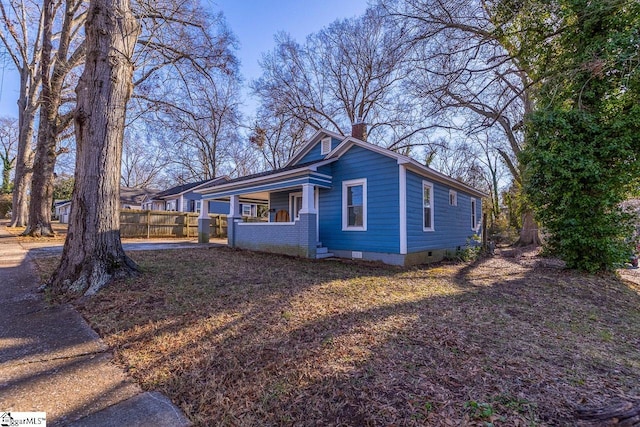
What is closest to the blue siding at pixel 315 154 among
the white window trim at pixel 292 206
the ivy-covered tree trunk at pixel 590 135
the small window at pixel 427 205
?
the white window trim at pixel 292 206

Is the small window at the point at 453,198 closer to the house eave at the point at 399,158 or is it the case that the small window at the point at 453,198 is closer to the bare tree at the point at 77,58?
the house eave at the point at 399,158

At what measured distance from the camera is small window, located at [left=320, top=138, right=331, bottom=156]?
39.3 feet

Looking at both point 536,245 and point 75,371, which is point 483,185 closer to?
point 536,245

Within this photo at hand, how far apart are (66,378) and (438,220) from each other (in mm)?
10378

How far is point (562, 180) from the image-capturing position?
24.3 ft

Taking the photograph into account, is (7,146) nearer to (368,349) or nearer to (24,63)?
(24,63)

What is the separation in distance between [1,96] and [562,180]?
2153 cm

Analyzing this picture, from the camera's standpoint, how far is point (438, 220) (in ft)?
34.9

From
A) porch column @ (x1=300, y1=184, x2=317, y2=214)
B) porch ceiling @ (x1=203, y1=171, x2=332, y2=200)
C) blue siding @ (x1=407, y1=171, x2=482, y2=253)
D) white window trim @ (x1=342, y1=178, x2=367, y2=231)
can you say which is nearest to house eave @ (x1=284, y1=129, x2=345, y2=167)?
porch ceiling @ (x1=203, y1=171, x2=332, y2=200)

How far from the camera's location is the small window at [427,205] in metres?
9.79

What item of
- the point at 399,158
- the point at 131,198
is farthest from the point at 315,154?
the point at 131,198

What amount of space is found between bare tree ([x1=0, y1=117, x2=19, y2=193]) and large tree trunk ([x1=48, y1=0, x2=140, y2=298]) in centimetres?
4124

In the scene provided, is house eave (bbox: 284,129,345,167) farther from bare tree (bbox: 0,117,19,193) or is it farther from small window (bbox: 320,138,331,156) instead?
bare tree (bbox: 0,117,19,193)

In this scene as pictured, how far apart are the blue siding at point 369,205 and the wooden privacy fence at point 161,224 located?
11.2 meters
